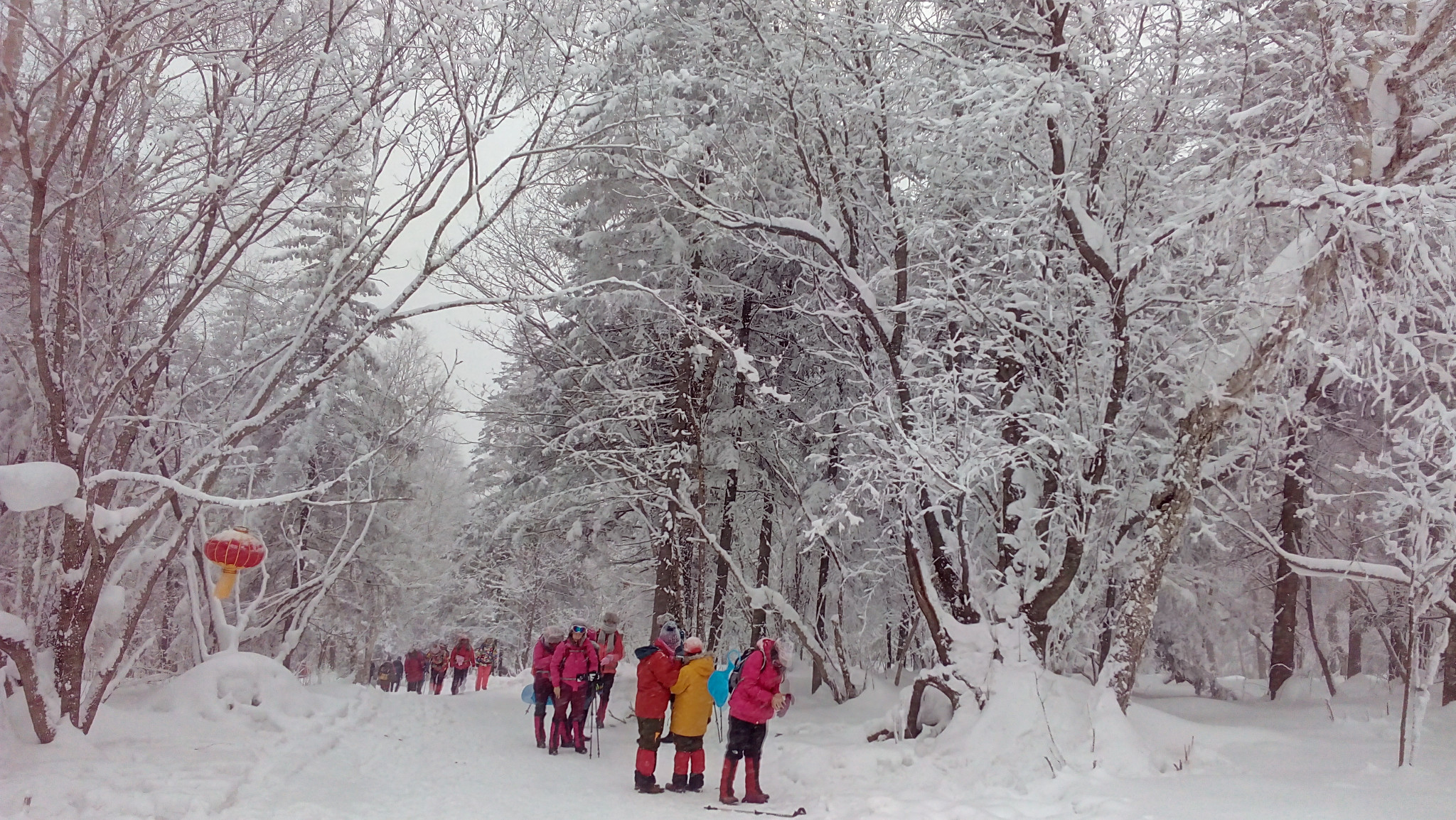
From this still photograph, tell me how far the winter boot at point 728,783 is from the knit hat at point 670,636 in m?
1.28

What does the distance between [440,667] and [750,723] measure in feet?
60.5

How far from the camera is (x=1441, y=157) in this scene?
6.54 metres

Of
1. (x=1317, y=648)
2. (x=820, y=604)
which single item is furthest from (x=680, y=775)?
(x=1317, y=648)

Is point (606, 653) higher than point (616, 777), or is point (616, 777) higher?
point (606, 653)

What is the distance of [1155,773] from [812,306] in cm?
771

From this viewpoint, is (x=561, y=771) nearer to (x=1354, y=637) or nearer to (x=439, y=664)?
(x=439, y=664)

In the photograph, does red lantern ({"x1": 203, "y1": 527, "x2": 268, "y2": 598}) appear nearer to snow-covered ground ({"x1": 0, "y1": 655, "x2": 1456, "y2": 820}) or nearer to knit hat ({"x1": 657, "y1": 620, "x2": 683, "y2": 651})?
snow-covered ground ({"x1": 0, "y1": 655, "x2": 1456, "y2": 820})

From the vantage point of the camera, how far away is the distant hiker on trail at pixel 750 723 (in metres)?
7.04

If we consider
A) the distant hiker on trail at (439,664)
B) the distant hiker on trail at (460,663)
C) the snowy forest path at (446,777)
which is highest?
the snowy forest path at (446,777)

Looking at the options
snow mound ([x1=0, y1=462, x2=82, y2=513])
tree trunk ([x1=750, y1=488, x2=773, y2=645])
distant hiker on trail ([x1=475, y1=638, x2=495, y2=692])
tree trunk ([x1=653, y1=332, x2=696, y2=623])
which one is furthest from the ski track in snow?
distant hiker on trail ([x1=475, y1=638, x2=495, y2=692])

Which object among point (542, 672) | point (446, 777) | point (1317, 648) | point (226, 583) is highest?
point (226, 583)

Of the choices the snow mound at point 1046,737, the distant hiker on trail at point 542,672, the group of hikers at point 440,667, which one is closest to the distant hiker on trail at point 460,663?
the group of hikers at point 440,667

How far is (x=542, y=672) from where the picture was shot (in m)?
10.2

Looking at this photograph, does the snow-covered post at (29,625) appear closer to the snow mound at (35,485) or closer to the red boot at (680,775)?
the snow mound at (35,485)
